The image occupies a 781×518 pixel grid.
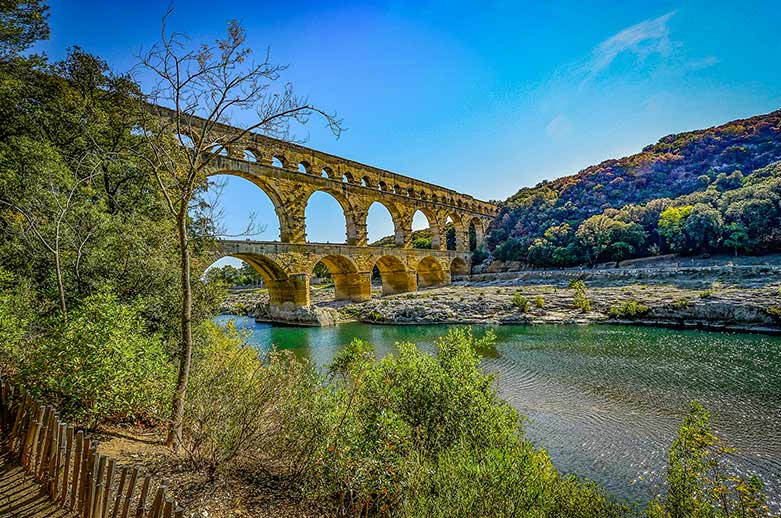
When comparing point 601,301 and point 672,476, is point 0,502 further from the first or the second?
point 601,301

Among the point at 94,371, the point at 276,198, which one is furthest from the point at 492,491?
the point at 276,198

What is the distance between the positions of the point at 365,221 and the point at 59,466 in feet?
77.7

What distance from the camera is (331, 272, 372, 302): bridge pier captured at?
24959mm

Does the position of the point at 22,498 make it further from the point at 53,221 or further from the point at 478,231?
the point at 478,231

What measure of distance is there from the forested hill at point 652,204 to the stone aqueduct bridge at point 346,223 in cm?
982

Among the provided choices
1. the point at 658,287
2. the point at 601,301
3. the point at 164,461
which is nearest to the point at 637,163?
the point at 658,287

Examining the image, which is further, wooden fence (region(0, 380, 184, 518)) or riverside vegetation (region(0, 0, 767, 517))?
riverside vegetation (region(0, 0, 767, 517))

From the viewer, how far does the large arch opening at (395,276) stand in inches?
1138

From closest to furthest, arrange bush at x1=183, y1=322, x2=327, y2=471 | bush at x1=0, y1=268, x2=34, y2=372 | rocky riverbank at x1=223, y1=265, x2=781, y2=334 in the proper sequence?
bush at x1=183, y1=322, x2=327, y2=471 < bush at x1=0, y1=268, x2=34, y2=372 < rocky riverbank at x1=223, y1=265, x2=781, y2=334

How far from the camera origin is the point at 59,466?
2.75 meters

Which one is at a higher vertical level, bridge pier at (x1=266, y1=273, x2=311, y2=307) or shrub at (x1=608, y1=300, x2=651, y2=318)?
bridge pier at (x1=266, y1=273, x2=311, y2=307)

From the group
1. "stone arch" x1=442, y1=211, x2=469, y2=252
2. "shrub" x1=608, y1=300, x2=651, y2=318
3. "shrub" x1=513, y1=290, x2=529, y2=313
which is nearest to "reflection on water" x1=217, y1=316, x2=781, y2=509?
"shrub" x1=608, y1=300, x2=651, y2=318

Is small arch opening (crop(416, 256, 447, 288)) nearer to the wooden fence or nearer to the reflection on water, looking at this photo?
the reflection on water

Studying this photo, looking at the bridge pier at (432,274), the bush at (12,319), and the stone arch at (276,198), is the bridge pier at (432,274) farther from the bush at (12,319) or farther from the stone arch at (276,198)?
the bush at (12,319)
